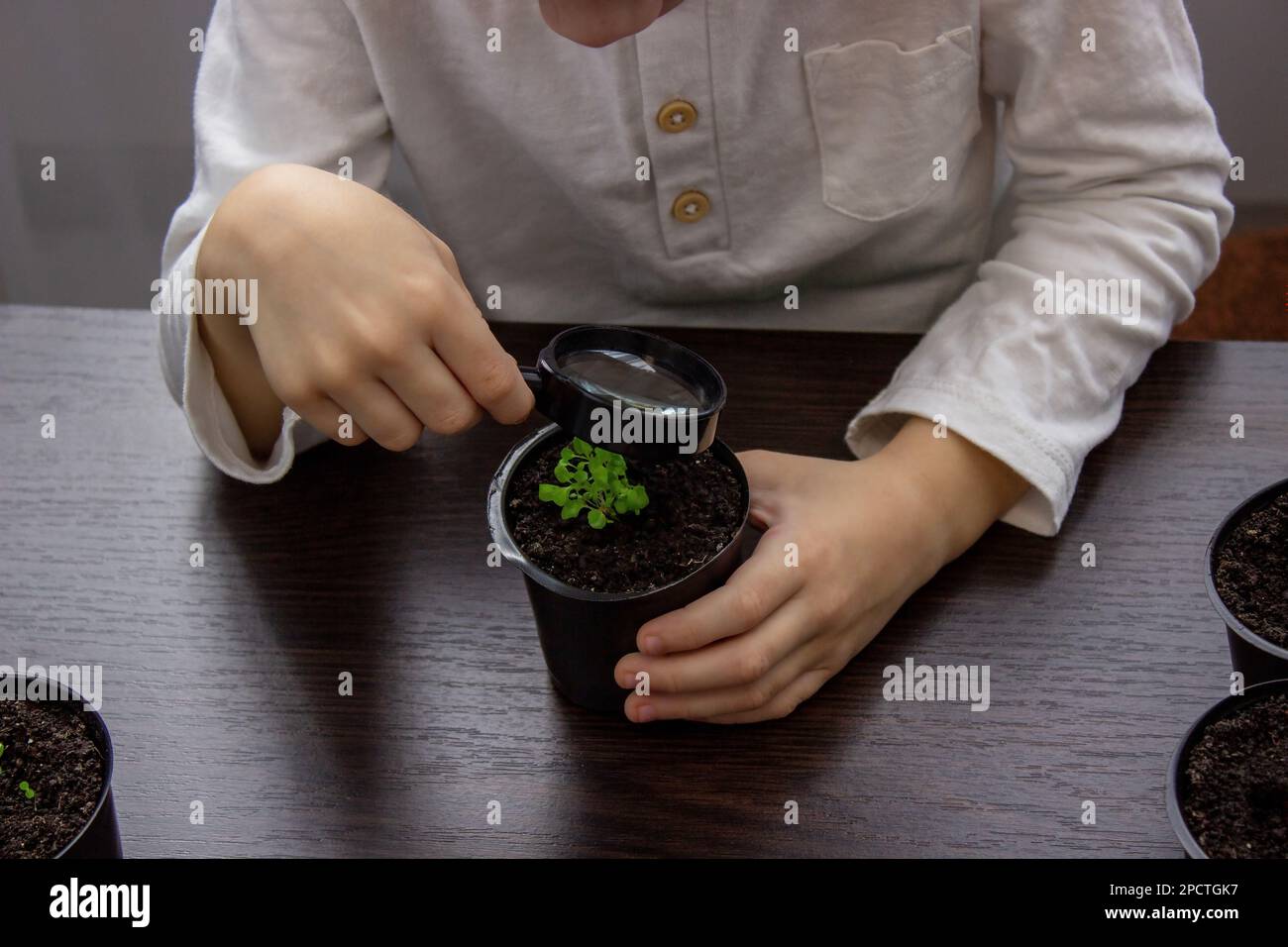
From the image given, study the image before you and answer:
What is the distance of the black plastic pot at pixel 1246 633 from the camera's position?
65 cm

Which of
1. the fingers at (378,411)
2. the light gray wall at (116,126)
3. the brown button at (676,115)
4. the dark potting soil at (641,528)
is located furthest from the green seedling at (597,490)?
the light gray wall at (116,126)

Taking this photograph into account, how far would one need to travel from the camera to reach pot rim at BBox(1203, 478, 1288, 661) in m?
0.64

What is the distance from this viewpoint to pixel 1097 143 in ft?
3.18

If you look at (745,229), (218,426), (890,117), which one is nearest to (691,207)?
(745,229)

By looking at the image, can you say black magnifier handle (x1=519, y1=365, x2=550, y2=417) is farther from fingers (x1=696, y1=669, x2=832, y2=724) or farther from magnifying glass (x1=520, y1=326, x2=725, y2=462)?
fingers (x1=696, y1=669, x2=832, y2=724)

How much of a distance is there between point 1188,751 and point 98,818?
0.57 metres

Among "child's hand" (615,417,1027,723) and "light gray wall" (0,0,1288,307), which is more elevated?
"light gray wall" (0,0,1288,307)

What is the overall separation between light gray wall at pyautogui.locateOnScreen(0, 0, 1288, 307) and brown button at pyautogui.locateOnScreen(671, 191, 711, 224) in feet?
3.45

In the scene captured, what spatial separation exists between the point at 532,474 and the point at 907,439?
0.31m

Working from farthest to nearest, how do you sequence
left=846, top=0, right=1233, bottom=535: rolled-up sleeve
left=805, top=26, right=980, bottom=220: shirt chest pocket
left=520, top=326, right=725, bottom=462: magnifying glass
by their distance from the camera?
left=805, top=26, right=980, bottom=220: shirt chest pocket, left=846, top=0, right=1233, bottom=535: rolled-up sleeve, left=520, top=326, right=725, bottom=462: magnifying glass

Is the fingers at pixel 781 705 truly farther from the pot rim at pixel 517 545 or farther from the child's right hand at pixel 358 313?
the child's right hand at pixel 358 313

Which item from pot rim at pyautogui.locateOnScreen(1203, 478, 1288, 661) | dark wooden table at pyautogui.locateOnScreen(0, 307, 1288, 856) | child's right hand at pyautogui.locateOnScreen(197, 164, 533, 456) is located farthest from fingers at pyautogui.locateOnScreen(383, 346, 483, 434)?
pot rim at pyautogui.locateOnScreen(1203, 478, 1288, 661)
